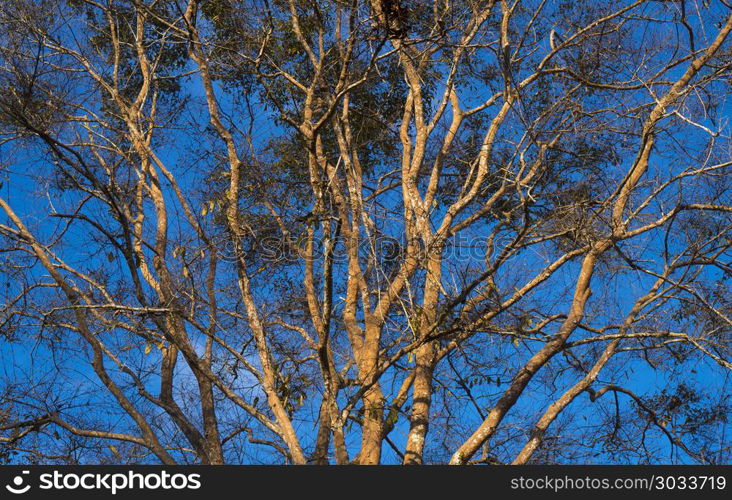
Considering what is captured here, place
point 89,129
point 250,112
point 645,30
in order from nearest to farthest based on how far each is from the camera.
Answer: point 645,30, point 250,112, point 89,129

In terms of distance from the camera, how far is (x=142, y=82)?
10641mm

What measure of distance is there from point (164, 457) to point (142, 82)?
5.48 meters

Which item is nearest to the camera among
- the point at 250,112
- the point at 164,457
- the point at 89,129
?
the point at 164,457

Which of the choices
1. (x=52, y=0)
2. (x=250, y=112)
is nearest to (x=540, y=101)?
(x=250, y=112)

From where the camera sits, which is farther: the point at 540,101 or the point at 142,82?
the point at 142,82

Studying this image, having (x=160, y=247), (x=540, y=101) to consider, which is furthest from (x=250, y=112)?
(x=540, y=101)

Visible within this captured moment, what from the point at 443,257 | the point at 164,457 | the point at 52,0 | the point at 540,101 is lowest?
the point at 164,457

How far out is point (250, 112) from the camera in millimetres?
8711

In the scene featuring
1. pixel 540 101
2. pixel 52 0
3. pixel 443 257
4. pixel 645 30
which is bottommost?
pixel 443 257

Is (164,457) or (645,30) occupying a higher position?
(645,30)

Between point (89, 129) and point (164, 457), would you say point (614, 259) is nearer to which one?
point (164, 457)

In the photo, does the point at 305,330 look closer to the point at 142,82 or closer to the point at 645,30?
the point at 142,82

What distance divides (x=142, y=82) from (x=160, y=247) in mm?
2954

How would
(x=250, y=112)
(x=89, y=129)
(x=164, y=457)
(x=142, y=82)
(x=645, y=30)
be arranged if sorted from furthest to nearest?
(x=142, y=82), (x=89, y=129), (x=250, y=112), (x=645, y=30), (x=164, y=457)
